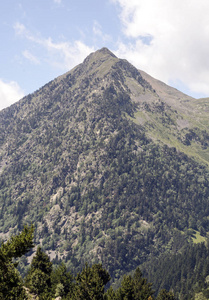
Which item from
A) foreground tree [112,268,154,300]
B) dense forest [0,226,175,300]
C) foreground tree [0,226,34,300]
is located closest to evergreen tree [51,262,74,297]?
dense forest [0,226,175,300]

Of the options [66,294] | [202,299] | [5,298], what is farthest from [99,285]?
[202,299]

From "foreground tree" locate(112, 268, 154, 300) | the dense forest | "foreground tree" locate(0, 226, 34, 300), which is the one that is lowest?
"foreground tree" locate(112, 268, 154, 300)

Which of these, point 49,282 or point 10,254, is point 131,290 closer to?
point 49,282

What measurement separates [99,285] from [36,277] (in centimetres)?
1876

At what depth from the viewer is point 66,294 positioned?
7494cm

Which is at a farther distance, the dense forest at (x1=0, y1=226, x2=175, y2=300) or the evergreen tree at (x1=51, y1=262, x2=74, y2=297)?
the evergreen tree at (x1=51, y1=262, x2=74, y2=297)

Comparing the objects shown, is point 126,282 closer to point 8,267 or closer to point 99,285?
point 99,285

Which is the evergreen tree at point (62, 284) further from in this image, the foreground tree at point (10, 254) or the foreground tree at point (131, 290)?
the foreground tree at point (10, 254)

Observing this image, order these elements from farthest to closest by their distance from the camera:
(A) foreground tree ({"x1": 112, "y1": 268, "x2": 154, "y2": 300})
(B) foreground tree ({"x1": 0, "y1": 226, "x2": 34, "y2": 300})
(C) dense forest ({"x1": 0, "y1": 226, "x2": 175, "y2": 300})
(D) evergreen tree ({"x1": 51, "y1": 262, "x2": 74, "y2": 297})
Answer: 1. (D) evergreen tree ({"x1": 51, "y1": 262, "x2": 74, "y2": 297})
2. (A) foreground tree ({"x1": 112, "y1": 268, "x2": 154, "y2": 300})
3. (C) dense forest ({"x1": 0, "y1": 226, "x2": 175, "y2": 300})
4. (B) foreground tree ({"x1": 0, "y1": 226, "x2": 34, "y2": 300})

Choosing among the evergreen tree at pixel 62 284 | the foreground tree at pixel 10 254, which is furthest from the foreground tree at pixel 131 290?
the foreground tree at pixel 10 254

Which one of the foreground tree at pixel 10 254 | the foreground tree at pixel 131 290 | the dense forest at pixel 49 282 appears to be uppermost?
the foreground tree at pixel 10 254

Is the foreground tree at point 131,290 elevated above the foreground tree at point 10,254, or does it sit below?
below

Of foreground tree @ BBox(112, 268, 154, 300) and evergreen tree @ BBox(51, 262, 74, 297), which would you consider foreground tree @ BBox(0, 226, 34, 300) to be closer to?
foreground tree @ BBox(112, 268, 154, 300)

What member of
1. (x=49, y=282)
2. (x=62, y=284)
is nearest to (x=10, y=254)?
(x=49, y=282)
